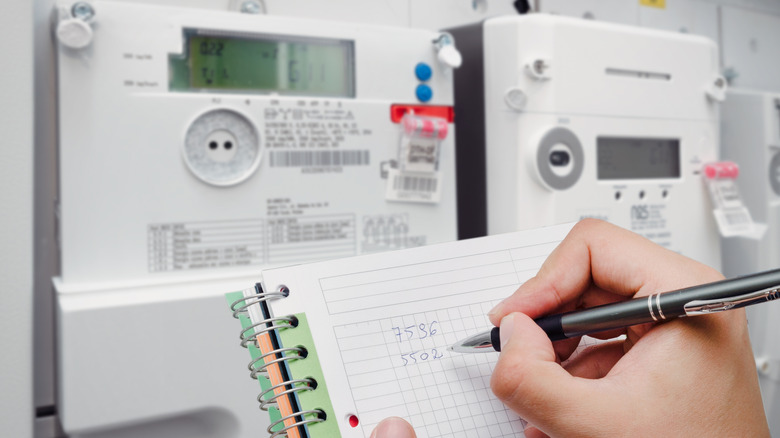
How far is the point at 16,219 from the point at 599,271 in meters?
0.46

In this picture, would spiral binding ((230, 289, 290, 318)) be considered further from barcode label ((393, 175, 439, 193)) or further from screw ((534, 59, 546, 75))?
screw ((534, 59, 546, 75))

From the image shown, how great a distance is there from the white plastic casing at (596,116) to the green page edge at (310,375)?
Answer: 1.49 feet

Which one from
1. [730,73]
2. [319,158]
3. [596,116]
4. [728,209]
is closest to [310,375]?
[319,158]

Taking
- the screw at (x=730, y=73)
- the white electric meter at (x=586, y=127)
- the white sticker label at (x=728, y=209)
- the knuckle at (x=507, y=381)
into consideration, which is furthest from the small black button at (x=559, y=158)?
the screw at (x=730, y=73)

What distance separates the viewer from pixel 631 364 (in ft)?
1.26

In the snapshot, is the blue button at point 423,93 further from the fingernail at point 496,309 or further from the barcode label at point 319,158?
the fingernail at point 496,309

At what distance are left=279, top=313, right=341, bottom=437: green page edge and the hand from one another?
10cm

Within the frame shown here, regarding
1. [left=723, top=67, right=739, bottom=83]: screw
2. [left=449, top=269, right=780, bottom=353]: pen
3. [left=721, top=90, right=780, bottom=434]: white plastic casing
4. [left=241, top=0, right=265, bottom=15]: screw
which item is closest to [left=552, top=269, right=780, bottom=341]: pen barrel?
[left=449, top=269, right=780, bottom=353]: pen

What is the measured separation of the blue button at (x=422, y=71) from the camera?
78cm

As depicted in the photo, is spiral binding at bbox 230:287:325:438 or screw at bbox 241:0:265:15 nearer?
spiral binding at bbox 230:287:325:438

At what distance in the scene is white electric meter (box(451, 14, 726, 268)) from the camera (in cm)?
80

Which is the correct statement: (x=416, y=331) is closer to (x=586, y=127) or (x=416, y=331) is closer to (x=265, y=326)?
(x=265, y=326)

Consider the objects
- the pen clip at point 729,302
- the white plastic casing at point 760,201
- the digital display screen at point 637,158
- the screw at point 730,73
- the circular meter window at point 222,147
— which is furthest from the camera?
the screw at point 730,73

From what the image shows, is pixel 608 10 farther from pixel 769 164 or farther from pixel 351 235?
pixel 351 235
